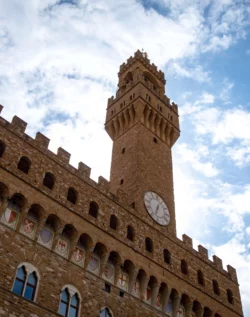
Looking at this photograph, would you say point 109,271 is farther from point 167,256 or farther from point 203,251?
point 203,251

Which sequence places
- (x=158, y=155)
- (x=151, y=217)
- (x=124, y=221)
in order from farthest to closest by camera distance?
1. (x=158, y=155)
2. (x=151, y=217)
3. (x=124, y=221)

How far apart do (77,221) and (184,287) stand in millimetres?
7200

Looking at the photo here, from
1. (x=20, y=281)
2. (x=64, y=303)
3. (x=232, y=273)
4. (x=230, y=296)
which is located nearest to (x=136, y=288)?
(x=64, y=303)

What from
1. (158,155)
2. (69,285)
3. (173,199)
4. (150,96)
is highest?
(150,96)

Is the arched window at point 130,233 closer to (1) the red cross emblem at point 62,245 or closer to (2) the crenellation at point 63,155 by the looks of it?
(1) the red cross emblem at point 62,245

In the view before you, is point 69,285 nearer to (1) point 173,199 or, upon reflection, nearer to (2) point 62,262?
(2) point 62,262

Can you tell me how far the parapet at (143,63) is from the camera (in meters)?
34.4

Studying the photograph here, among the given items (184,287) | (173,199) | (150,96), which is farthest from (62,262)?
(150,96)

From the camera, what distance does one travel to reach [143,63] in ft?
113

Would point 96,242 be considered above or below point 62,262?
above

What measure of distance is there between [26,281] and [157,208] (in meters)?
10.2

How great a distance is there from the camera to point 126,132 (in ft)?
93.8

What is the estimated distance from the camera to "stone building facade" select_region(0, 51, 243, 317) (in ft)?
53.7

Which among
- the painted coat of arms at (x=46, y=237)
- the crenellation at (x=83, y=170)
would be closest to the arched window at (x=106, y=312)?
the painted coat of arms at (x=46, y=237)
